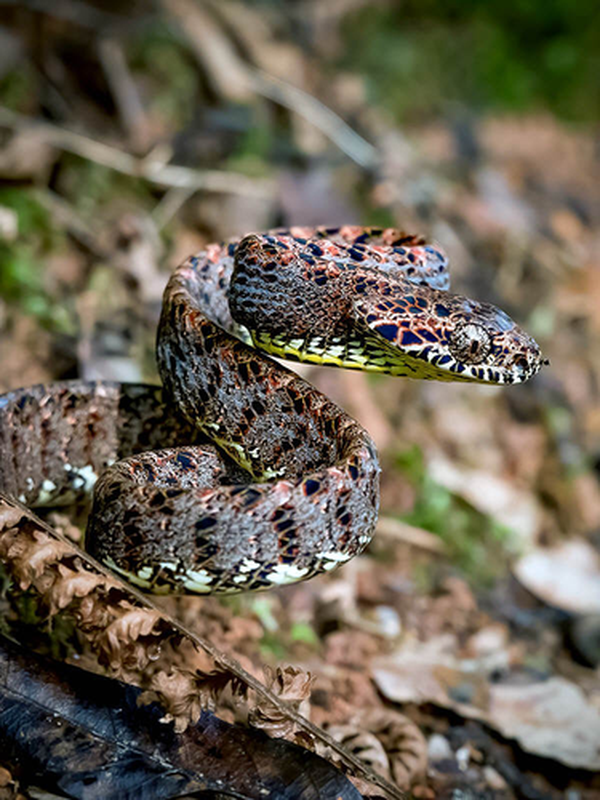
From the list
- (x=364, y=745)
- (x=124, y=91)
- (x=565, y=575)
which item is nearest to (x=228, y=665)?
(x=364, y=745)

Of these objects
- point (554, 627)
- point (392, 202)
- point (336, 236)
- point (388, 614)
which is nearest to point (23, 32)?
point (392, 202)

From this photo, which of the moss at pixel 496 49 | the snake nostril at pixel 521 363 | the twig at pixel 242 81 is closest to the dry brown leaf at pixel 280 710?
the snake nostril at pixel 521 363

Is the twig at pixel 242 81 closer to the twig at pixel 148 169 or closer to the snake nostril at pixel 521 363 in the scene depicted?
the twig at pixel 148 169

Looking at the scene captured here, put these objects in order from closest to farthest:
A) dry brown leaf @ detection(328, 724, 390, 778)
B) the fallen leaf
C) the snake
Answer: the snake → dry brown leaf @ detection(328, 724, 390, 778) → the fallen leaf

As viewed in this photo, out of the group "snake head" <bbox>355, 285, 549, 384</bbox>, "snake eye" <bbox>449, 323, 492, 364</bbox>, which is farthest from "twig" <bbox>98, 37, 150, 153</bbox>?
"snake eye" <bbox>449, 323, 492, 364</bbox>

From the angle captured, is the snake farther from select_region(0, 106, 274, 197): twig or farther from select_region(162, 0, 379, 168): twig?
select_region(162, 0, 379, 168): twig

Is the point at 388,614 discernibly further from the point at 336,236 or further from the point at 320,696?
the point at 336,236

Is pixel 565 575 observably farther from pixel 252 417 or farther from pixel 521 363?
pixel 252 417

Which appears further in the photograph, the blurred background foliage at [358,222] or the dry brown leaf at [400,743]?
the blurred background foliage at [358,222]
